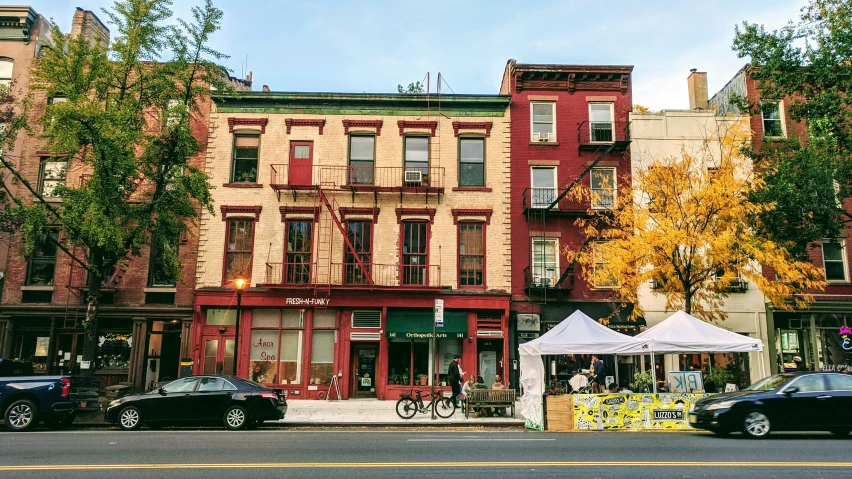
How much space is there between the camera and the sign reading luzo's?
2345 cm

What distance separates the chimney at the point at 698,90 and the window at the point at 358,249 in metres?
16.2

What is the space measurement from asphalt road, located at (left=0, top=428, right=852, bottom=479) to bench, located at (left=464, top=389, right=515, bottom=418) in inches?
156

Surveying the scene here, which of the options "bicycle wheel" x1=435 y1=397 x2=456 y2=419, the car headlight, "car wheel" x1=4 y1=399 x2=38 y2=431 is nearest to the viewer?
the car headlight

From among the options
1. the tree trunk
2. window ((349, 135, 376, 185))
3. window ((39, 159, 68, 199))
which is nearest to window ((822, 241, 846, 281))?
window ((349, 135, 376, 185))

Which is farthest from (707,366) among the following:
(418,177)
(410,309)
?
(418,177)

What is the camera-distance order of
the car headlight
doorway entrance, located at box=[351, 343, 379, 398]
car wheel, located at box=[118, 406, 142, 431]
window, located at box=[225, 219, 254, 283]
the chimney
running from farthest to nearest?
1. the chimney
2. window, located at box=[225, 219, 254, 283]
3. doorway entrance, located at box=[351, 343, 379, 398]
4. car wheel, located at box=[118, 406, 142, 431]
5. the car headlight

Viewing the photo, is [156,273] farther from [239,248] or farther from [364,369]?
[364,369]

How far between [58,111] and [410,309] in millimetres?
13481

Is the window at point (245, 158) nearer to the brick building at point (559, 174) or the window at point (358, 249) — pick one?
the window at point (358, 249)

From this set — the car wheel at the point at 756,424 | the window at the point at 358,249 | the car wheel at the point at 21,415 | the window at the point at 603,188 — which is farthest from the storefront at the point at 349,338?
the car wheel at the point at 756,424

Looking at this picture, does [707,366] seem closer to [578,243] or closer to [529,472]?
[578,243]

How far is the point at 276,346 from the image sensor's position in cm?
2378

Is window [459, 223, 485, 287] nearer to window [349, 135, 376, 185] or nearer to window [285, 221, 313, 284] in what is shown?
window [349, 135, 376, 185]

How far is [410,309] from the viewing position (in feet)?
78.4
